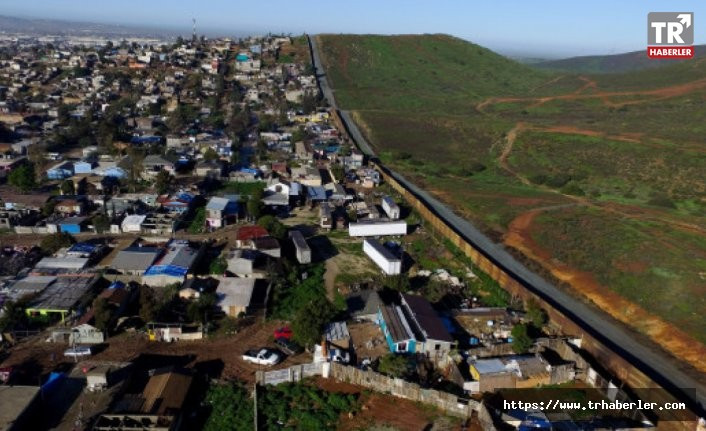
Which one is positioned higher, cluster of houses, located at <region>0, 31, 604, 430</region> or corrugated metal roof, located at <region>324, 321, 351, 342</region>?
cluster of houses, located at <region>0, 31, 604, 430</region>

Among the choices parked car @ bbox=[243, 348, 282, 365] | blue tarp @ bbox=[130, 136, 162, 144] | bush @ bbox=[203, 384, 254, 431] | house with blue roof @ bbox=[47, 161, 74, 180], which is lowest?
bush @ bbox=[203, 384, 254, 431]

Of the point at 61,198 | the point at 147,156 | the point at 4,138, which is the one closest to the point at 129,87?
the point at 4,138

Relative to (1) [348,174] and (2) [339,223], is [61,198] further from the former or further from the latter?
(1) [348,174]

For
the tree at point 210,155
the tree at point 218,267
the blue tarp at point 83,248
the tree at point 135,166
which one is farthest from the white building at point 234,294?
the tree at point 210,155

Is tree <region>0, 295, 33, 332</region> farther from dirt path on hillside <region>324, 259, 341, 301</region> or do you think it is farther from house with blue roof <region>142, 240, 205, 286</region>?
dirt path on hillside <region>324, 259, 341, 301</region>

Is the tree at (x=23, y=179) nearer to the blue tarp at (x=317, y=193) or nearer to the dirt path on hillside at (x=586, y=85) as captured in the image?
the blue tarp at (x=317, y=193)

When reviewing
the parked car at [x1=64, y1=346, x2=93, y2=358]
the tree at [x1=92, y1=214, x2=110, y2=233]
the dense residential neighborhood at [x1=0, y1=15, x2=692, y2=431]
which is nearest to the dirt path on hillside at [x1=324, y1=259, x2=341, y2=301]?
the dense residential neighborhood at [x1=0, y1=15, x2=692, y2=431]

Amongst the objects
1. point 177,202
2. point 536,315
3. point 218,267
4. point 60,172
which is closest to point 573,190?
point 536,315
